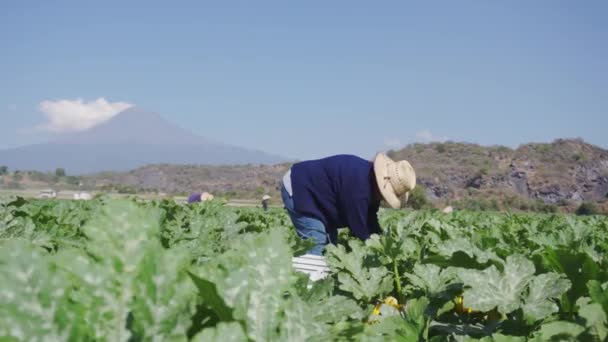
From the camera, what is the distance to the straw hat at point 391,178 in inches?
203

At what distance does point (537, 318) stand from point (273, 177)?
13480 centimetres

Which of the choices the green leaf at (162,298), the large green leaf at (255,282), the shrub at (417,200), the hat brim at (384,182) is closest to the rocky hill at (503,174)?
the shrub at (417,200)

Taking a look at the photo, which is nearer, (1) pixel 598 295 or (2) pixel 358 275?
(1) pixel 598 295

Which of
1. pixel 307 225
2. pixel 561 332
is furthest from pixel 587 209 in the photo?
pixel 561 332

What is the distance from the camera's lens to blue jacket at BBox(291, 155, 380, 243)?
5112 mm

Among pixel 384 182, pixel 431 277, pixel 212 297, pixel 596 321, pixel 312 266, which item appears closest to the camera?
pixel 212 297

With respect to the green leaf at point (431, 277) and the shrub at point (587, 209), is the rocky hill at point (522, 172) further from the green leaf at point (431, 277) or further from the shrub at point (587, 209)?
the green leaf at point (431, 277)

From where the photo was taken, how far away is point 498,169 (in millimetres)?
115312

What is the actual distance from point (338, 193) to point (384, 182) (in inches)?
16.7

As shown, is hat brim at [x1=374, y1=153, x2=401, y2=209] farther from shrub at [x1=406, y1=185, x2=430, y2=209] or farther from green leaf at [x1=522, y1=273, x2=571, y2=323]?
shrub at [x1=406, y1=185, x2=430, y2=209]

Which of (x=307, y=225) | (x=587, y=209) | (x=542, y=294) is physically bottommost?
(x=587, y=209)

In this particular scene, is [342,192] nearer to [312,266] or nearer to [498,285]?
[312,266]

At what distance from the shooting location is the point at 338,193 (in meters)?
5.38

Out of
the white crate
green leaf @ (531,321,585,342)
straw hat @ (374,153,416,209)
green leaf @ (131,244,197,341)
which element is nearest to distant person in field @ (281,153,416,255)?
straw hat @ (374,153,416,209)
